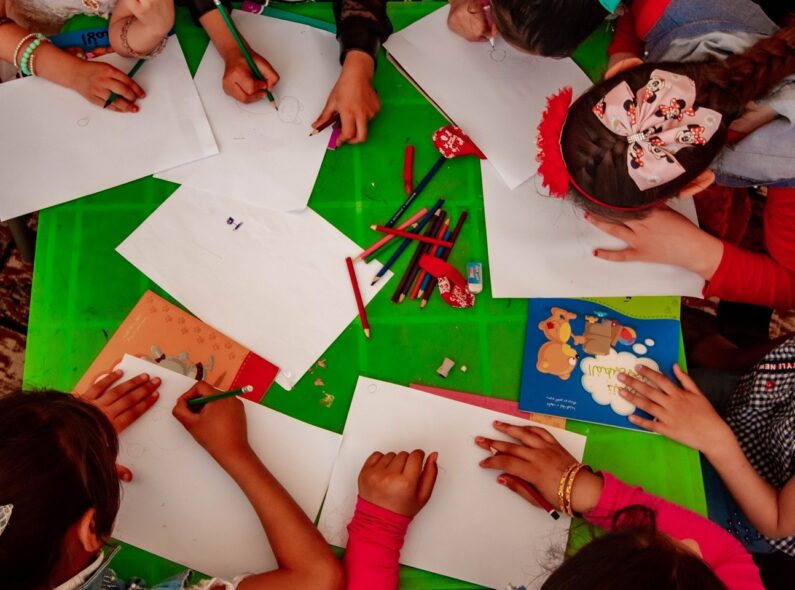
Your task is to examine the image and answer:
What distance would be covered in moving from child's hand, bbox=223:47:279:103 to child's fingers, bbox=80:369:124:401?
1.38ft

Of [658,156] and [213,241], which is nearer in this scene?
[658,156]

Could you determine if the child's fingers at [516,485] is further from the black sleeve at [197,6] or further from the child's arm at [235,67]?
the black sleeve at [197,6]

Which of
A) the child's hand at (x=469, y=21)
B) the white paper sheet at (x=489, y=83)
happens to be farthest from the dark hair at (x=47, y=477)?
the child's hand at (x=469, y=21)

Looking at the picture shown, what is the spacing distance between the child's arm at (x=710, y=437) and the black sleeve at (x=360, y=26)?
0.59 metres

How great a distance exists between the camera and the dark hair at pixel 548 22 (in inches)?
33.4

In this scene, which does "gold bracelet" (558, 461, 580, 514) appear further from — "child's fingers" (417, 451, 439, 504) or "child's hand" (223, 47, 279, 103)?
"child's hand" (223, 47, 279, 103)

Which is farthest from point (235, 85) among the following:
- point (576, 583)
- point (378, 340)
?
point (576, 583)

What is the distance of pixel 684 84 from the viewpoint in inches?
31.2

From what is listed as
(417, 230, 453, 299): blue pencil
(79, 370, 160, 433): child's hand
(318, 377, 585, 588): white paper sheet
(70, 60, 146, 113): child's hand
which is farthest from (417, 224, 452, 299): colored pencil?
(70, 60, 146, 113): child's hand

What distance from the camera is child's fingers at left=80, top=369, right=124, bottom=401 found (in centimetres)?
85

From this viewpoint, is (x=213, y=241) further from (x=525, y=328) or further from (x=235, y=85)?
(x=525, y=328)

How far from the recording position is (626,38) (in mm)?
1057

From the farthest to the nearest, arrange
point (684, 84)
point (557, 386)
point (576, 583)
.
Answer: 1. point (557, 386)
2. point (684, 84)
3. point (576, 583)

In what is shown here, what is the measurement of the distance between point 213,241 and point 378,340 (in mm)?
265
